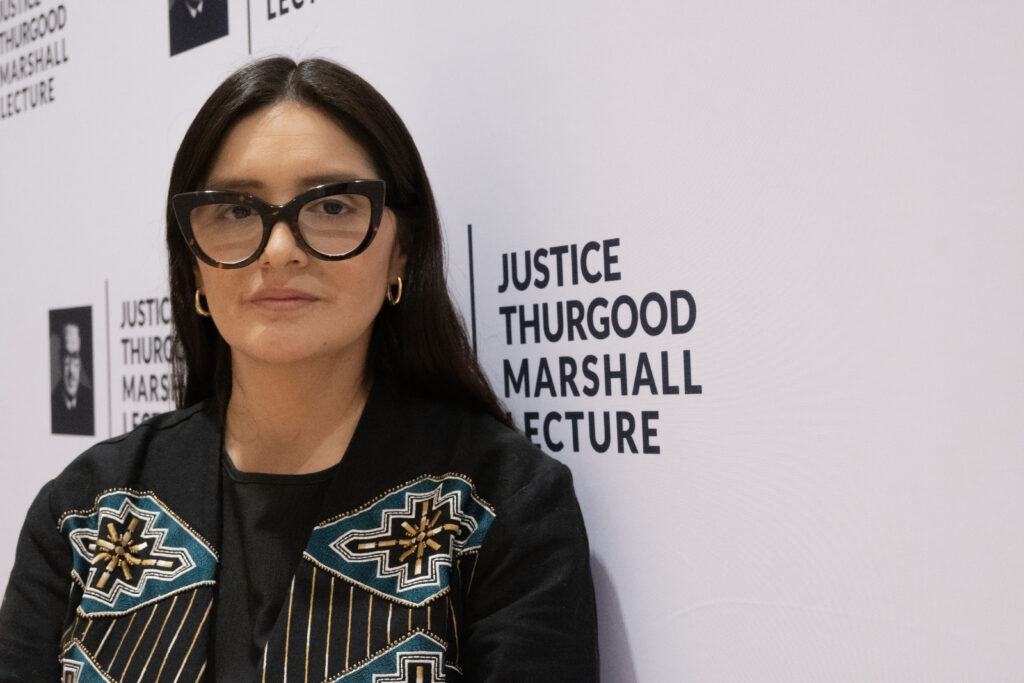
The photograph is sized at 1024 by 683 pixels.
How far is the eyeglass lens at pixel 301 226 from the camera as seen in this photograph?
126 centimetres

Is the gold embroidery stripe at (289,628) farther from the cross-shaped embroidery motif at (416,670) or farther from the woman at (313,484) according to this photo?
the cross-shaped embroidery motif at (416,670)

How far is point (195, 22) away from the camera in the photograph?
194 centimetres

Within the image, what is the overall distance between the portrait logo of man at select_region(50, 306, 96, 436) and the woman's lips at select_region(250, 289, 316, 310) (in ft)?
3.43

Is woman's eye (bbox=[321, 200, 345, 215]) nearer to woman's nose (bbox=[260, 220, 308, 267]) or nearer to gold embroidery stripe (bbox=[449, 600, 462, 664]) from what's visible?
woman's nose (bbox=[260, 220, 308, 267])

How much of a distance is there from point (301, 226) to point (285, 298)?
9 centimetres

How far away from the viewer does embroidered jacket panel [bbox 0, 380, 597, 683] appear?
1.17 meters

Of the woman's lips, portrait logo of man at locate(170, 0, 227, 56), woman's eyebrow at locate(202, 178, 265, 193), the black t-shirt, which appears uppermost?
portrait logo of man at locate(170, 0, 227, 56)

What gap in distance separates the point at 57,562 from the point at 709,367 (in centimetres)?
90

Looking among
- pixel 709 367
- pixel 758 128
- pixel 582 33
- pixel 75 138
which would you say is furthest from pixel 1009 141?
pixel 75 138

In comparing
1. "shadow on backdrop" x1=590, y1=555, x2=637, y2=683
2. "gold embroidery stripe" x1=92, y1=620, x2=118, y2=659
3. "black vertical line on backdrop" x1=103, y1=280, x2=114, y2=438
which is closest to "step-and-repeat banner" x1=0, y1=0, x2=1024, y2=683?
"shadow on backdrop" x1=590, y1=555, x2=637, y2=683

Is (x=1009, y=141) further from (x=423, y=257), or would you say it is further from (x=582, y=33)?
(x=423, y=257)

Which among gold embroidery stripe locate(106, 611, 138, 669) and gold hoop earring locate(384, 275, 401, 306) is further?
gold hoop earring locate(384, 275, 401, 306)

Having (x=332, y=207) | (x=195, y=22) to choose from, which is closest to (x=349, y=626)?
(x=332, y=207)

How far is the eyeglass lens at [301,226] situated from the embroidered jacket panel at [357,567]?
0.70 feet
